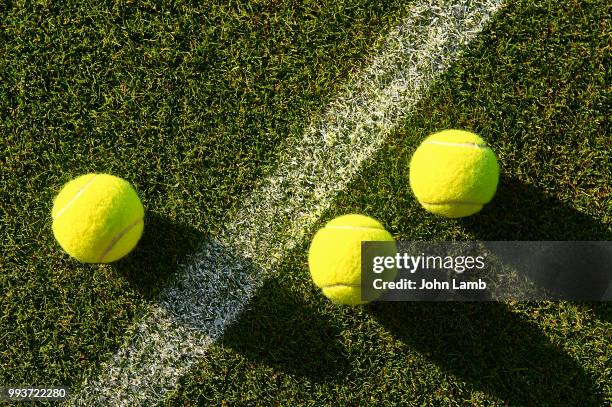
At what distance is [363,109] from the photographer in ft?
10.2

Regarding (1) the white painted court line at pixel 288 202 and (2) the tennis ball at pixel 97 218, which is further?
(1) the white painted court line at pixel 288 202

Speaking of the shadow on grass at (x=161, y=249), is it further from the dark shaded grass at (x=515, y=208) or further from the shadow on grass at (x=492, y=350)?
the shadow on grass at (x=492, y=350)

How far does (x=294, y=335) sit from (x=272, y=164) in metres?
0.97

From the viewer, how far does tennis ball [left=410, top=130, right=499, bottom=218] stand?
2.61 metres

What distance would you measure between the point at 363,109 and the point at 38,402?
2.49 m

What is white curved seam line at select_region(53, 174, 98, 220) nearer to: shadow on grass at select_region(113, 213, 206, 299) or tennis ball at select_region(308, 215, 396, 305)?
shadow on grass at select_region(113, 213, 206, 299)

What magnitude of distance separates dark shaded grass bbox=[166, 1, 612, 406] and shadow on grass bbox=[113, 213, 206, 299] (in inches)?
36.6

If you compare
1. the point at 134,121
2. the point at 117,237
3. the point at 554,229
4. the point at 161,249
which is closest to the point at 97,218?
→ the point at 117,237

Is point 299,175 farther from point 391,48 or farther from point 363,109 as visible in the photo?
point 391,48

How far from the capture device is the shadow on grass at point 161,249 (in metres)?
3.11

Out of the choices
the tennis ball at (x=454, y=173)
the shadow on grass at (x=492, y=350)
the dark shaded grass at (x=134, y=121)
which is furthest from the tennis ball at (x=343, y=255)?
the dark shaded grass at (x=134, y=121)

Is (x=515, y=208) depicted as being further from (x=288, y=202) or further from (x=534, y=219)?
(x=288, y=202)

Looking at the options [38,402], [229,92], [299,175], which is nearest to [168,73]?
[229,92]

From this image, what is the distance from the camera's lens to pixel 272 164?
123 inches
